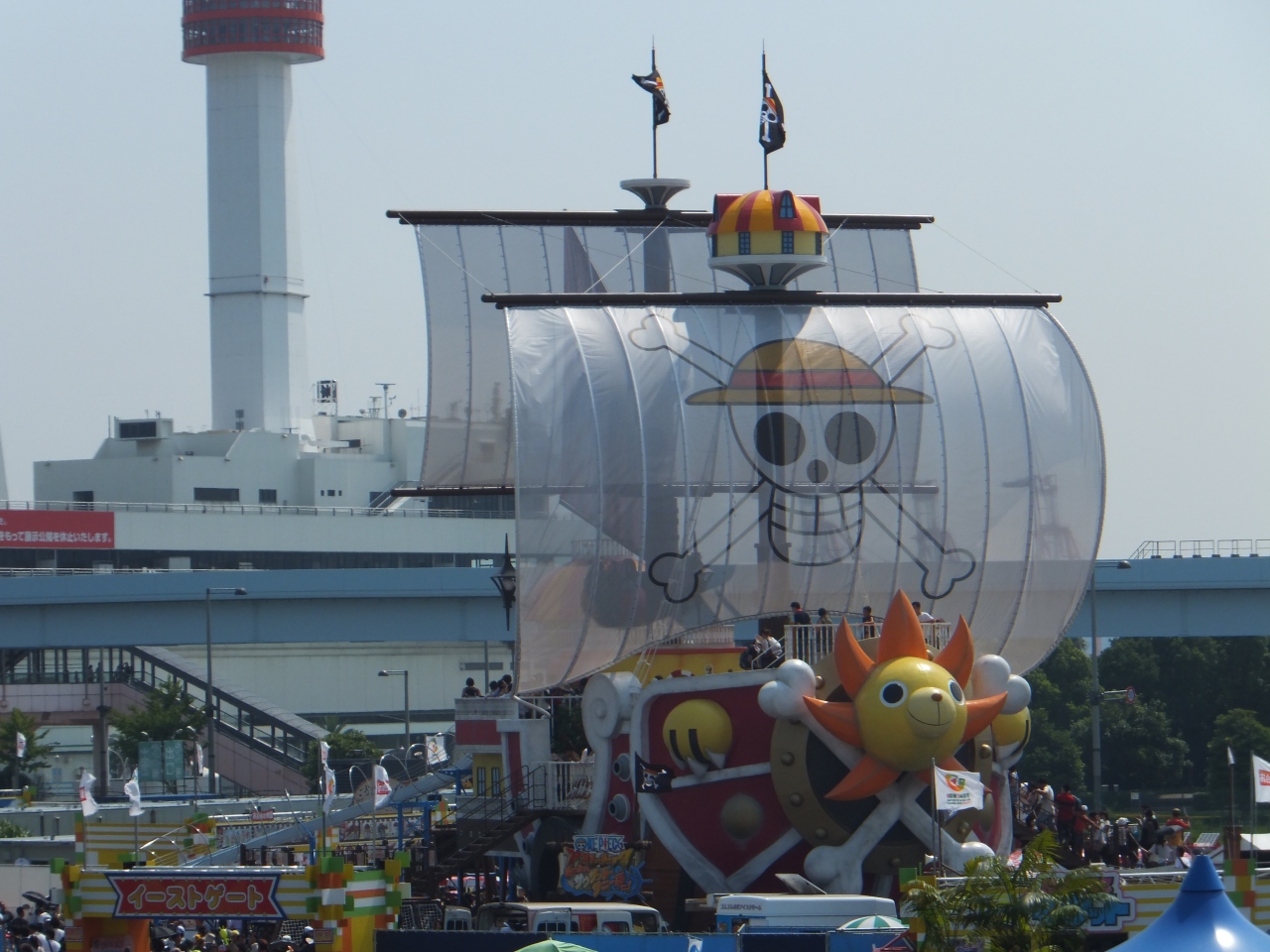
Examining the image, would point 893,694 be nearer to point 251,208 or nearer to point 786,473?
point 786,473

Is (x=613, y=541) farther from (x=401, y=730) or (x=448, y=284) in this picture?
(x=401, y=730)

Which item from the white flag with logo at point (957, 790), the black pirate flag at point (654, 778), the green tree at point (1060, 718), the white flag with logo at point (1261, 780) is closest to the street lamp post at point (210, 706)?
the green tree at point (1060, 718)

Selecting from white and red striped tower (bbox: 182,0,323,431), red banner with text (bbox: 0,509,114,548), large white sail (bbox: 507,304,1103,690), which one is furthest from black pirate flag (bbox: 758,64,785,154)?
white and red striped tower (bbox: 182,0,323,431)

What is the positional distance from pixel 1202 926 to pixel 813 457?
62.2 ft

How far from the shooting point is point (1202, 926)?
1861 cm

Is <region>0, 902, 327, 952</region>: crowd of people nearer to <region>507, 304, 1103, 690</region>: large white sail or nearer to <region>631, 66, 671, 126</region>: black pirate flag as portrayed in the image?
<region>507, 304, 1103, 690</region>: large white sail

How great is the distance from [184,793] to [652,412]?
123 feet

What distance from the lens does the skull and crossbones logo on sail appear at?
3672cm

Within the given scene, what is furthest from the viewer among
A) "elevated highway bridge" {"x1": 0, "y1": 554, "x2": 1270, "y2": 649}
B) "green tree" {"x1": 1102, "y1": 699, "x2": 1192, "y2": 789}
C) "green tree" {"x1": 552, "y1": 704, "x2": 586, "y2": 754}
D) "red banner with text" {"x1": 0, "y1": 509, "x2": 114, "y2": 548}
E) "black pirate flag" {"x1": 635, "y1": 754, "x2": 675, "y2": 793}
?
"red banner with text" {"x1": 0, "y1": 509, "x2": 114, "y2": 548}

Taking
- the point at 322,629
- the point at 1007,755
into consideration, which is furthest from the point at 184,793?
the point at 1007,755

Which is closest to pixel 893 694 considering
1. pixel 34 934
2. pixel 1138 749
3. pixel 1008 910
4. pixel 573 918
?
pixel 573 918

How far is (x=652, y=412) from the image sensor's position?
120 feet

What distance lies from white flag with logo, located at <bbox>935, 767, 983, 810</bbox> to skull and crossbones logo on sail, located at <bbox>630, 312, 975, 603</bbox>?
7.95m

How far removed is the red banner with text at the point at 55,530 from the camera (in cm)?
9419
